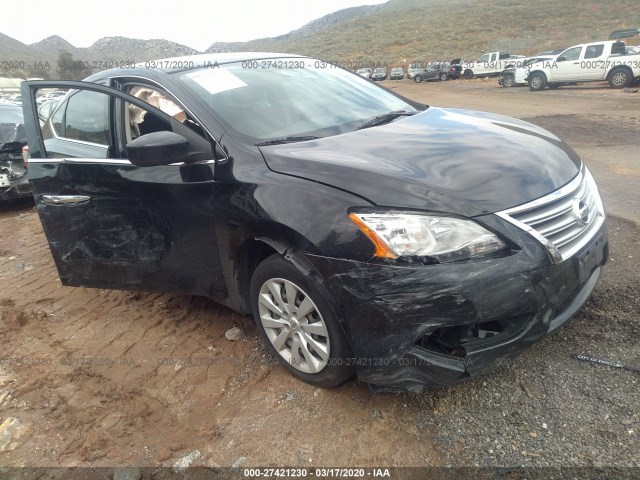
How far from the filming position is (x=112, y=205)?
3092 mm

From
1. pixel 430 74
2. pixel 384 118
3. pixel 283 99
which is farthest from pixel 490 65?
pixel 283 99

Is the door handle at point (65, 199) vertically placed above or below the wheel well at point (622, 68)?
above

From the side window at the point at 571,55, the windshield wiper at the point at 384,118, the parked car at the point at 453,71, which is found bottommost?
the parked car at the point at 453,71

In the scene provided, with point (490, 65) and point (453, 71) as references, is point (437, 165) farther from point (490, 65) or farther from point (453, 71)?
point (453, 71)

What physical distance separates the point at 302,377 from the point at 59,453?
1294mm

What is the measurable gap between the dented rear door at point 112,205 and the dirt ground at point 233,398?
0.43m

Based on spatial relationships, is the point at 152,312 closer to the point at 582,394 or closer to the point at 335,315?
the point at 335,315

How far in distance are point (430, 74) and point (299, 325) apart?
3293 cm

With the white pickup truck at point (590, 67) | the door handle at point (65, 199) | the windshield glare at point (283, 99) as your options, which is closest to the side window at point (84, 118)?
the door handle at point (65, 199)

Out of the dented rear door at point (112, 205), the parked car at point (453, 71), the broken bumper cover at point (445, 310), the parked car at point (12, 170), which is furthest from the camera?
the parked car at point (453, 71)

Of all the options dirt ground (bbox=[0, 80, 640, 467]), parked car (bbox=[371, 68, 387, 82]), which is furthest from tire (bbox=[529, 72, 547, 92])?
parked car (bbox=[371, 68, 387, 82])

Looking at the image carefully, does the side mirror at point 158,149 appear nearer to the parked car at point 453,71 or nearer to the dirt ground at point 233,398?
the dirt ground at point 233,398

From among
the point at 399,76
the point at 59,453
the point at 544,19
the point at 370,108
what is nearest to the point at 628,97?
the point at 370,108

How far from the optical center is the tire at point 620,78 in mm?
16969
